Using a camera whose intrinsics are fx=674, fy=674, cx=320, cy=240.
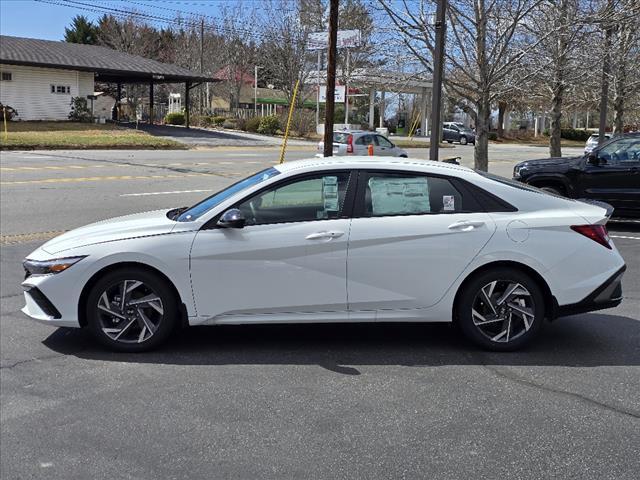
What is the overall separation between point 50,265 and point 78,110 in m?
41.2

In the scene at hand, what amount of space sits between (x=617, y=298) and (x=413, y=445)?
2.39 m

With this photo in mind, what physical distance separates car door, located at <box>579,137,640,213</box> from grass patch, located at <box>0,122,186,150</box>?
24.8 meters

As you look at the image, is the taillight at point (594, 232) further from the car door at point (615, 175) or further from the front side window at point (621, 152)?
the front side window at point (621, 152)

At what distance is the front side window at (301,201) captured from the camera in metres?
5.06

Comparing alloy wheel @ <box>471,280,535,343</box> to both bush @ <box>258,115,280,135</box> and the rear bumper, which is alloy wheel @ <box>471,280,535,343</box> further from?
bush @ <box>258,115,280,135</box>

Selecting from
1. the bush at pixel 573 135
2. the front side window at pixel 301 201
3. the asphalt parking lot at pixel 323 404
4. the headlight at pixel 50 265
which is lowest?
the asphalt parking lot at pixel 323 404

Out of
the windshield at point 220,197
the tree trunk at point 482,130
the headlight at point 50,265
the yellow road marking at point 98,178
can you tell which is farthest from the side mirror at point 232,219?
A: the yellow road marking at point 98,178

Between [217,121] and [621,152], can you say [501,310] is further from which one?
[217,121]

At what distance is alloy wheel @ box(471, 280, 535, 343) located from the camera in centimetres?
501

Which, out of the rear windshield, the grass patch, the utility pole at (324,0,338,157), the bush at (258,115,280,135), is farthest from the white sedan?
the bush at (258,115,280,135)

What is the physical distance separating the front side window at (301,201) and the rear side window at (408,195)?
21 cm

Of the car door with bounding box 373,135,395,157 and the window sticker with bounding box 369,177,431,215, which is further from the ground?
the car door with bounding box 373,135,395,157

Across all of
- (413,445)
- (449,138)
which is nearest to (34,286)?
(413,445)

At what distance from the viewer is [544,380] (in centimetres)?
459
